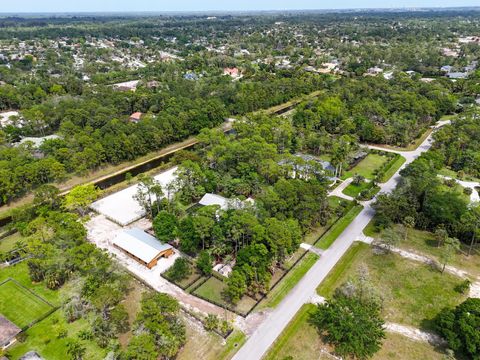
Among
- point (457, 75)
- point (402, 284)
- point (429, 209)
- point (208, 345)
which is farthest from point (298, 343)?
point (457, 75)

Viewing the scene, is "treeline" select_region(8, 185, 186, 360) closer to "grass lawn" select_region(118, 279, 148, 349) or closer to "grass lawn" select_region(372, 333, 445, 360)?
"grass lawn" select_region(118, 279, 148, 349)

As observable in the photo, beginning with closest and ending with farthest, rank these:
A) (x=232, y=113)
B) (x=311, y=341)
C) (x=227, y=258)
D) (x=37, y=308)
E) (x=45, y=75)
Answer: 1. (x=311, y=341)
2. (x=37, y=308)
3. (x=227, y=258)
4. (x=232, y=113)
5. (x=45, y=75)

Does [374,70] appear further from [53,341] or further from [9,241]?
[53,341]

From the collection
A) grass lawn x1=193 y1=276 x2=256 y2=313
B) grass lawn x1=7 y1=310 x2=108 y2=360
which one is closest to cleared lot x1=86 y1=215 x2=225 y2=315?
grass lawn x1=193 y1=276 x2=256 y2=313

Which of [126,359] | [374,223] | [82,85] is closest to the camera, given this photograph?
[126,359]

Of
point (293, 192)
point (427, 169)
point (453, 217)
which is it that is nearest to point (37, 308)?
point (293, 192)

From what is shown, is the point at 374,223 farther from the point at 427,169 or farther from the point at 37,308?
the point at 37,308

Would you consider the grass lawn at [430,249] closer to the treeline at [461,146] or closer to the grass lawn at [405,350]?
the grass lawn at [405,350]
